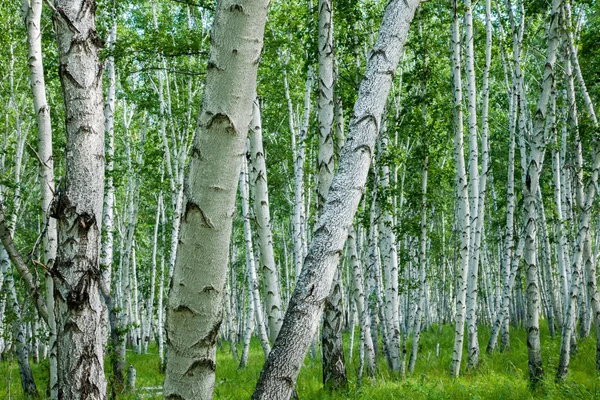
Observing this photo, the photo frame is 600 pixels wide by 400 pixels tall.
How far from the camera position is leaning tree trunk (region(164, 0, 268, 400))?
118 cm

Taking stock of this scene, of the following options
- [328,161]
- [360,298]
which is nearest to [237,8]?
[328,161]

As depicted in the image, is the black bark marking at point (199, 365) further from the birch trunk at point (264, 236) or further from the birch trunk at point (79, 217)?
the birch trunk at point (264, 236)

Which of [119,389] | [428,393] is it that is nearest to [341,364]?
[428,393]

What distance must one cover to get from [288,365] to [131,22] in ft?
57.0

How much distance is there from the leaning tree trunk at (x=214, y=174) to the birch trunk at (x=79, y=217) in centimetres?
66

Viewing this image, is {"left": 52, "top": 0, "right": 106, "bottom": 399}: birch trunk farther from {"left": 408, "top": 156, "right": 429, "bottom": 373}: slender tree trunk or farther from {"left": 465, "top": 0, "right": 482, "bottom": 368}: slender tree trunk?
{"left": 408, "top": 156, "right": 429, "bottom": 373}: slender tree trunk

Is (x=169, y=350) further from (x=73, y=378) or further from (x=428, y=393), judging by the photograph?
(x=428, y=393)

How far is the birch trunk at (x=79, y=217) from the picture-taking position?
1.71 m

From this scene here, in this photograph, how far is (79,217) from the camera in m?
1.71

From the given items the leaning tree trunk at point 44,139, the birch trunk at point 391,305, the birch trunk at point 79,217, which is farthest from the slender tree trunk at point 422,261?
the birch trunk at point 79,217

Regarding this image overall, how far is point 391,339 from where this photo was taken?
10.2 metres

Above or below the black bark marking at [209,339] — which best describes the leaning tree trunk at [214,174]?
above

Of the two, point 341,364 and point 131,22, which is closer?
point 341,364

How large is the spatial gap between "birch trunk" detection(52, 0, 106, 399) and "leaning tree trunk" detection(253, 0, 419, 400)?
27.1 inches
